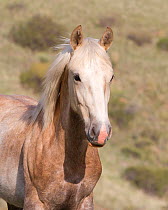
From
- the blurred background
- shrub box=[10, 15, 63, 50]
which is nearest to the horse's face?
the blurred background

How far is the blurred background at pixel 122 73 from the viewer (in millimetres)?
24484

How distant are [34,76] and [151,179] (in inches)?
409

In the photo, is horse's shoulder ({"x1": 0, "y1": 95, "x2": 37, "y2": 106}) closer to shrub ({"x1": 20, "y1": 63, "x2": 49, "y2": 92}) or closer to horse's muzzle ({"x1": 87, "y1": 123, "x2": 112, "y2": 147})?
horse's muzzle ({"x1": 87, "y1": 123, "x2": 112, "y2": 147})

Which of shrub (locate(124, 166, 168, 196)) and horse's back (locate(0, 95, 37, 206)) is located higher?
horse's back (locate(0, 95, 37, 206))

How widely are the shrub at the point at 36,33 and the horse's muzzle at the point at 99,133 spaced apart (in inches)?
1291

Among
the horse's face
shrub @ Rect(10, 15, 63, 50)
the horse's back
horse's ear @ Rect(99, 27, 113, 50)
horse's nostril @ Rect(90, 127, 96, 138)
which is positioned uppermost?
horse's ear @ Rect(99, 27, 113, 50)

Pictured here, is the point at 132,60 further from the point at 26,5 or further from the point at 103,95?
the point at 103,95

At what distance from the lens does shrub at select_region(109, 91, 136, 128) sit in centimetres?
3177

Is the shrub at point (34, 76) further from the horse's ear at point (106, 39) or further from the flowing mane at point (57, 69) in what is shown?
the horse's ear at point (106, 39)

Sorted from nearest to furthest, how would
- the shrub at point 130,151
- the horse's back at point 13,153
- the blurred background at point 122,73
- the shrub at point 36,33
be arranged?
the horse's back at point 13,153 < the blurred background at point 122,73 < the shrub at point 130,151 < the shrub at point 36,33

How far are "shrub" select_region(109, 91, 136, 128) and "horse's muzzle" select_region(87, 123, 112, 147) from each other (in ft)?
90.4

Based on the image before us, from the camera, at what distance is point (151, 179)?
26047 millimetres

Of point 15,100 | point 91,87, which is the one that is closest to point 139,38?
point 15,100

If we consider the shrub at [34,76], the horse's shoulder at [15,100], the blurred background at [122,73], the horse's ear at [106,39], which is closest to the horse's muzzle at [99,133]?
the horse's ear at [106,39]
